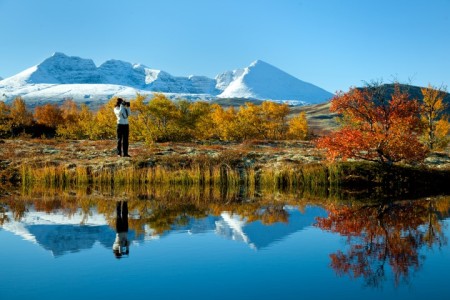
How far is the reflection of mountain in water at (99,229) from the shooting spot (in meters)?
14.5

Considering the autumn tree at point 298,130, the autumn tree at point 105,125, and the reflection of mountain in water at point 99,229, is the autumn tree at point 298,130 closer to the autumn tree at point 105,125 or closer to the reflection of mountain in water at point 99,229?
the autumn tree at point 105,125

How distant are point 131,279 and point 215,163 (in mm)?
20925

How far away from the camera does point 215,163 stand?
31.7 metres

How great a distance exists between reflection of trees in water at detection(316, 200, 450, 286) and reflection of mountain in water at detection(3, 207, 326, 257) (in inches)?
67.2

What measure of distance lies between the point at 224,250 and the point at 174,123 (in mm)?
39421

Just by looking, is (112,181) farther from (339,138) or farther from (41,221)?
(339,138)

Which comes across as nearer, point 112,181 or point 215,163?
point 112,181

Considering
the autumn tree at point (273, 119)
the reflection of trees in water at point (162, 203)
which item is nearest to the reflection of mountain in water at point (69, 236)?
the reflection of trees in water at point (162, 203)

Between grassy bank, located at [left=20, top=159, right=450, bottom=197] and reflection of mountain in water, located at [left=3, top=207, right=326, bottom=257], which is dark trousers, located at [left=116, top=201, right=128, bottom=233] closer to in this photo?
reflection of mountain in water, located at [left=3, top=207, right=326, bottom=257]

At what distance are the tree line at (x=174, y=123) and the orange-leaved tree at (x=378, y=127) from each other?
2147 cm

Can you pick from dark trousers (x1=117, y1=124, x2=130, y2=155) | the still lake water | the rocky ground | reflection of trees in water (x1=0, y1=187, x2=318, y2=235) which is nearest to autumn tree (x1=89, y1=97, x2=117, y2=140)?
the rocky ground

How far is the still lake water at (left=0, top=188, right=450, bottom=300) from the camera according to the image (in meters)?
10.3

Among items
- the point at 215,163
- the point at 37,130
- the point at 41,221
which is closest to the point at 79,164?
the point at 215,163

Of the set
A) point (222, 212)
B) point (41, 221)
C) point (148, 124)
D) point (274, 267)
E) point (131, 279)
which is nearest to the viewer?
point (131, 279)
